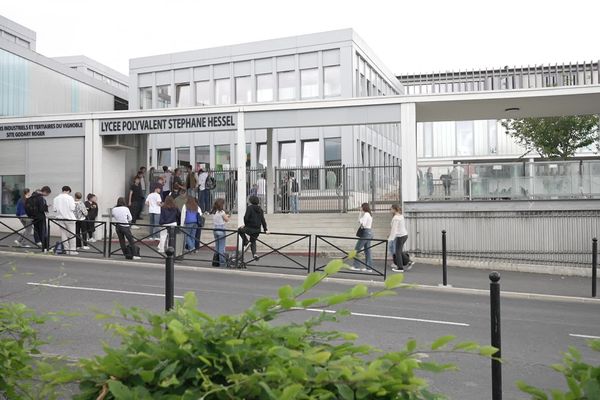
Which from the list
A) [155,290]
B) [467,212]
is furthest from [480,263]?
[155,290]

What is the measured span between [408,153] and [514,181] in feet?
11.2

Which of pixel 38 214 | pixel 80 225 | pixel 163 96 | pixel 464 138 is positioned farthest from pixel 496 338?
pixel 464 138

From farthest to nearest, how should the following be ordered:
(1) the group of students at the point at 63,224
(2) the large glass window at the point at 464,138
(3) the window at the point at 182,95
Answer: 1. (2) the large glass window at the point at 464,138
2. (3) the window at the point at 182,95
3. (1) the group of students at the point at 63,224

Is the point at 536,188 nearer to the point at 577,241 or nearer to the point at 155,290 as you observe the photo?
the point at 577,241

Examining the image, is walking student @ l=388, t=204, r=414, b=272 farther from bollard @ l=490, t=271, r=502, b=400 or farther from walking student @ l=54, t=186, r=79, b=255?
bollard @ l=490, t=271, r=502, b=400

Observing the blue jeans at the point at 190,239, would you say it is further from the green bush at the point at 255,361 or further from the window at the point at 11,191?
the green bush at the point at 255,361

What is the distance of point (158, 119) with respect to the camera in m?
20.6

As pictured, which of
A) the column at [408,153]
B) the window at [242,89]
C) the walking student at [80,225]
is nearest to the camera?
the walking student at [80,225]

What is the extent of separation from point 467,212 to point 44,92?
2452cm

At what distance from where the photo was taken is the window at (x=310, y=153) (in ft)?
118

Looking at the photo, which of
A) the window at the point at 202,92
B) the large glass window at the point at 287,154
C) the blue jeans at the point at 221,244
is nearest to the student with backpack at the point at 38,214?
the blue jeans at the point at 221,244

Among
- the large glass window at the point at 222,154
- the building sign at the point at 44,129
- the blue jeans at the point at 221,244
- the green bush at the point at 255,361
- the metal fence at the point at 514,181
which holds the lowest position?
the blue jeans at the point at 221,244

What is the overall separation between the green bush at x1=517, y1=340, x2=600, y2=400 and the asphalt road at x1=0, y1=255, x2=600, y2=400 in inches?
138

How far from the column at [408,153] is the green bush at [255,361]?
54.0 ft
